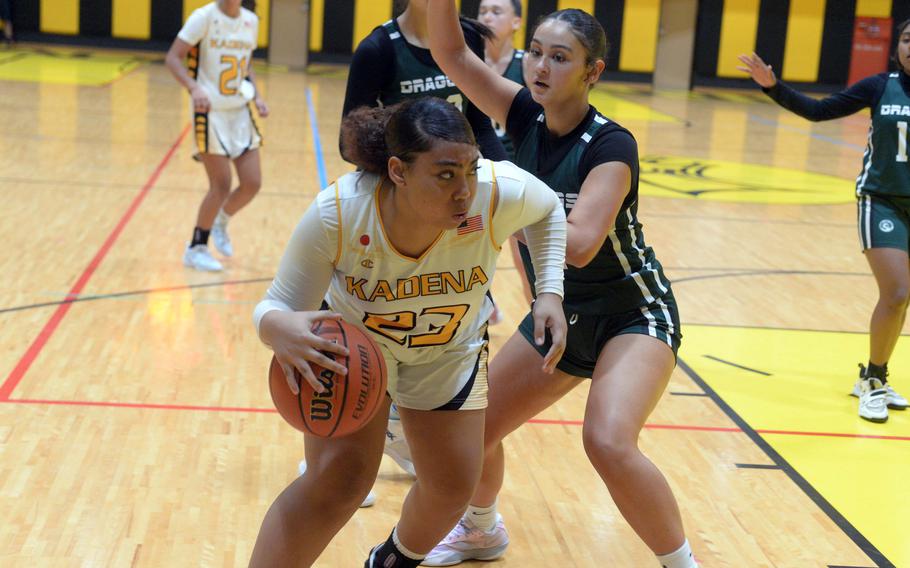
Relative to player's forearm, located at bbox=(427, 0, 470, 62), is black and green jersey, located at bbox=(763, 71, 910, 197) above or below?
below

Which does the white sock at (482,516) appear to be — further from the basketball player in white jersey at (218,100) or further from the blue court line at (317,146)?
the blue court line at (317,146)

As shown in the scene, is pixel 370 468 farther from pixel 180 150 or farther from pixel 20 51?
pixel 20 51

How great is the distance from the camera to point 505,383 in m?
3.38

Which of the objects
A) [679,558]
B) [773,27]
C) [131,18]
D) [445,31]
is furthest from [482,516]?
[773,27]

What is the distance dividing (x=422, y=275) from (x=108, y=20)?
72.9 feet

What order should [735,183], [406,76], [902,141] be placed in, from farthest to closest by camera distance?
[735,183]
[902,141]
[406,76]

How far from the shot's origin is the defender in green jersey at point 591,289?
3059 mm

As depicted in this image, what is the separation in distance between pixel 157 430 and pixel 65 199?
16.5 feet

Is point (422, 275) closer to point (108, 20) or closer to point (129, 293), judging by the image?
point (129, 293)

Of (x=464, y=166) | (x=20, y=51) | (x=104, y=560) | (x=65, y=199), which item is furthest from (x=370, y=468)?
(x=20, y=51)

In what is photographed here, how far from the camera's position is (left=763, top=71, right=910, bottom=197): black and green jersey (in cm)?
498

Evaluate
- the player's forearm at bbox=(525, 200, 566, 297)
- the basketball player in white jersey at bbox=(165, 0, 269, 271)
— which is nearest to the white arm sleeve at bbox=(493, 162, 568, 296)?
the player's forearm at bbox=(525, 200, 566, 297)

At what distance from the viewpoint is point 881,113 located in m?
5.03

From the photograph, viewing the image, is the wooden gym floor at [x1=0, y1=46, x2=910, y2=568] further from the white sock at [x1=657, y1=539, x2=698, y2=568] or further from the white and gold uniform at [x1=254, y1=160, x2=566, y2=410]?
the white and gold uniform at [x1=254, y1=160, x2=566, y2=410]
